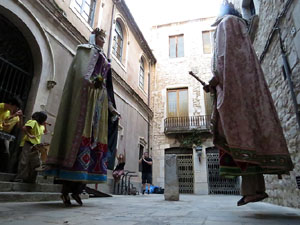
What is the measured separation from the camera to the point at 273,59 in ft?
12.9

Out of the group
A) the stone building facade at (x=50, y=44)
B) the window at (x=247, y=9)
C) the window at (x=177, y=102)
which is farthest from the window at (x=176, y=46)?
the window at (x=247, y=9)

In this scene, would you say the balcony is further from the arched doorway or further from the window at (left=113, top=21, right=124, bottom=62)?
the arched doorway

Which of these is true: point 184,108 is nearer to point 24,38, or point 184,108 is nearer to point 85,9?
point 85,9

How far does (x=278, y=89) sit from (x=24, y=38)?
19.0 ft

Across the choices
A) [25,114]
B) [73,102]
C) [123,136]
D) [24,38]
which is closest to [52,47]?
[24,38]

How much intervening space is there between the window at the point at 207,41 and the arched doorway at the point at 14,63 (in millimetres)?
11305

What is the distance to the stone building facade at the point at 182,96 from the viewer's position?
488 inches

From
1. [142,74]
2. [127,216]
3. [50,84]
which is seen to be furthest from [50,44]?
[142,74]

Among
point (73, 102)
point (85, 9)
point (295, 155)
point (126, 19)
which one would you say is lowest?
point (295, 155)

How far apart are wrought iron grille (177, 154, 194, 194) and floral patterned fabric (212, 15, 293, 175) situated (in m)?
10.1

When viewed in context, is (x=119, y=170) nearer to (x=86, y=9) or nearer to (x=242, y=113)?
(x=86, y=9)

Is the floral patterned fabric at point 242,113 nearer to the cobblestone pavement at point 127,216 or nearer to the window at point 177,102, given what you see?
the cobblestone pavement at point 127,216

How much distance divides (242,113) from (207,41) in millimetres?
13530

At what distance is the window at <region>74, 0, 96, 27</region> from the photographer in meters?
7.35
